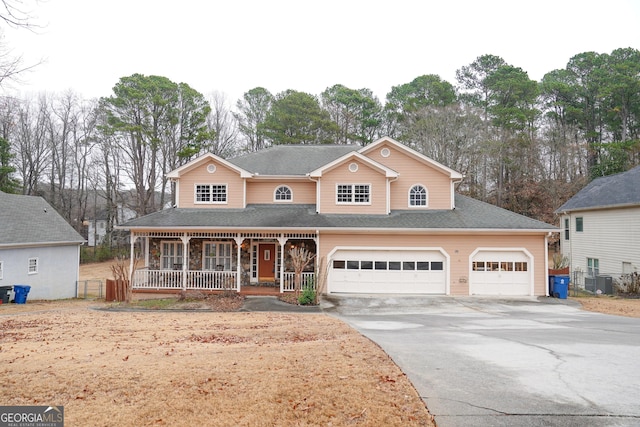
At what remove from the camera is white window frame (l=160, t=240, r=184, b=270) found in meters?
19.6

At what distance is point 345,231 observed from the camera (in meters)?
17.7

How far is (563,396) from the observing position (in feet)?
17.4

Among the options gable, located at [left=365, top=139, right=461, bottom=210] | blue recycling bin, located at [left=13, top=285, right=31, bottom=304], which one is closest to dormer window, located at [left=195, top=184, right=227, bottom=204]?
gable, located at [left=365, top=139, right=461, bottom=210]

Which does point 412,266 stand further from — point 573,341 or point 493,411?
point 493,411

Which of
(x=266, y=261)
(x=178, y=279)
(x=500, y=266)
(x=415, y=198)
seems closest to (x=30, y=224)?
(x=178, y=279)

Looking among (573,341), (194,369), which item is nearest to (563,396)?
(573,341)

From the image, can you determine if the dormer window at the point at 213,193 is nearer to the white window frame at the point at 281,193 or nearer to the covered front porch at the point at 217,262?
the covered front porch at the point at 217,262

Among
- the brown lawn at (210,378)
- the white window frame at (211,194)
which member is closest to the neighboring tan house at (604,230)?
the brown lawn at (210,378)

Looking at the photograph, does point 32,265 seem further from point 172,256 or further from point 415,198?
point 415,198

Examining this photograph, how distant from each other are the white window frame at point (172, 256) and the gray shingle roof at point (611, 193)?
23101 mm

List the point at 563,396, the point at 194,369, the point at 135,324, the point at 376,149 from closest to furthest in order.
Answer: the point at 563,396
the point at 194,369
the point at 135,324
the point at 376,149

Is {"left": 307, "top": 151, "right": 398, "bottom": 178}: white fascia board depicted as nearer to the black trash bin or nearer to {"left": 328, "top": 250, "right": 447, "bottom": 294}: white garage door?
{"left": 328, "top": 250, "right": 447, "bottom": 294}: white garage door

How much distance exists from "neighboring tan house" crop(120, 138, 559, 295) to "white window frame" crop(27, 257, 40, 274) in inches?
255

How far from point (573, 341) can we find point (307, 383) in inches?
268
